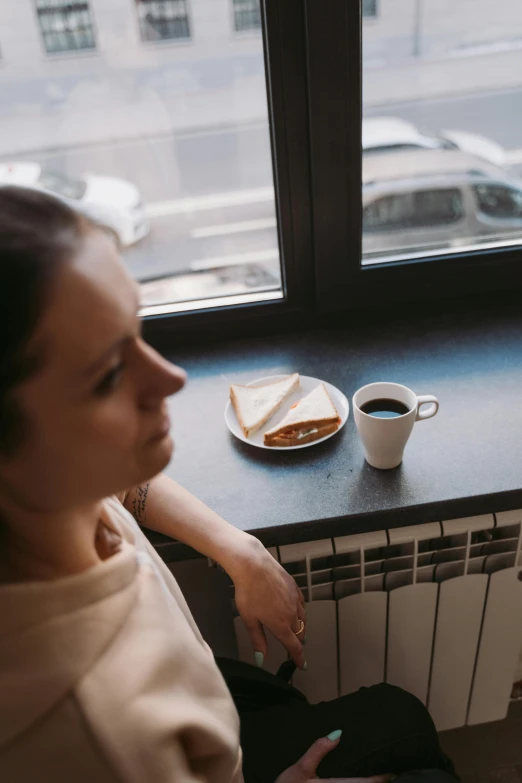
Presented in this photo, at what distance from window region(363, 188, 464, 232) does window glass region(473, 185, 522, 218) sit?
4 centimetres

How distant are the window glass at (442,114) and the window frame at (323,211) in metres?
0.04

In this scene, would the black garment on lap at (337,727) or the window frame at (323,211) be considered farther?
the window frame at (323,211)

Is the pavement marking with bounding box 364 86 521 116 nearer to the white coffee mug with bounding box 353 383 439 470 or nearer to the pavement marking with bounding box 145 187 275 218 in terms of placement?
the pavement marking with bounding box 145 187 275 218

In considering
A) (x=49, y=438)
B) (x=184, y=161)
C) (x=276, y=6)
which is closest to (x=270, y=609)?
(x=49, y=438)

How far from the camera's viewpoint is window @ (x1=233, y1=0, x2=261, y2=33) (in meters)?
1.01

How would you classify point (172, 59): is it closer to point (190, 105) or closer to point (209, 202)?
point (190, 105)

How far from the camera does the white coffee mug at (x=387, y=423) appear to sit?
3.01 feet

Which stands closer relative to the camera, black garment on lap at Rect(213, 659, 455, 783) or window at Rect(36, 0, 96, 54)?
black garment on lap at Rect(213, 659, 455, 783)

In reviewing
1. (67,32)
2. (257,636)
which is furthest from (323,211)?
(257,636)

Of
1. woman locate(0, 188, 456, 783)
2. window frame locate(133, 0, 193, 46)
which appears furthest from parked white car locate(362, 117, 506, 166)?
woman locate(0, 188, 456, 783)

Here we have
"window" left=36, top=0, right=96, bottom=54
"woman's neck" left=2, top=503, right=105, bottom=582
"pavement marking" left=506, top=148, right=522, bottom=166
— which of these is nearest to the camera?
"woman's neck" left=2, top=503, right=105, bottom=582

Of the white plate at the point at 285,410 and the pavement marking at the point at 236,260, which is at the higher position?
the pavement marking at the point at 236,260

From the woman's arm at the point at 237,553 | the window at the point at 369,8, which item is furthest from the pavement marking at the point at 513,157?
the woman's arm at the point at 237,553

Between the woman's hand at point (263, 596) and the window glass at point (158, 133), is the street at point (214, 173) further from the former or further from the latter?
the woman's hand at point (263, 596)
